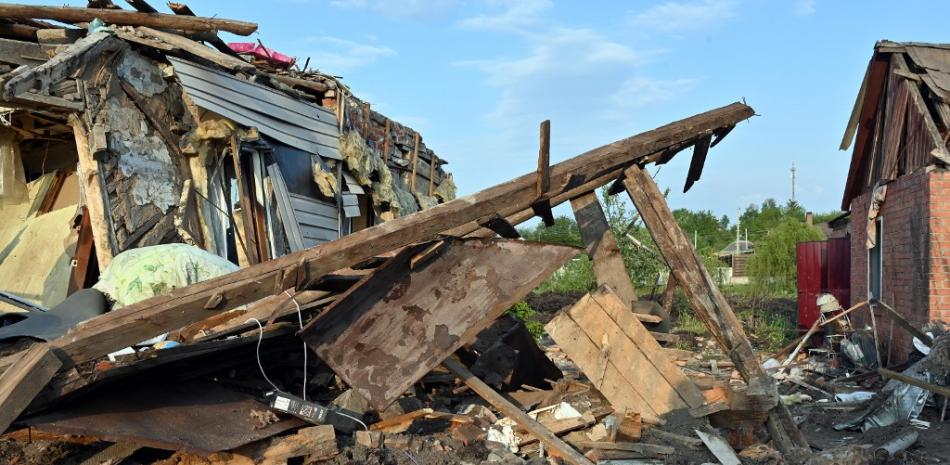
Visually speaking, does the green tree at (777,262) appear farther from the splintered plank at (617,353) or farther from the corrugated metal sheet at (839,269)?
the splintered plank at (617,353)

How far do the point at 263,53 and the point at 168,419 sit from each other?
9.33 metres

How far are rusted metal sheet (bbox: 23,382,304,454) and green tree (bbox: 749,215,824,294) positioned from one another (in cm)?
2059

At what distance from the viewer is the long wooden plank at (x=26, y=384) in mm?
3119

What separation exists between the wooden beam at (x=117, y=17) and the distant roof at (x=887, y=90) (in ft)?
31.0

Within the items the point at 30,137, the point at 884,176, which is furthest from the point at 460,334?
the point at 884,176

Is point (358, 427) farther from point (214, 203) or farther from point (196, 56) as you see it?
point (196, 56)

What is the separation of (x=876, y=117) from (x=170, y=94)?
35.0ft

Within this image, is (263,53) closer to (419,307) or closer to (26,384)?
(419,307)

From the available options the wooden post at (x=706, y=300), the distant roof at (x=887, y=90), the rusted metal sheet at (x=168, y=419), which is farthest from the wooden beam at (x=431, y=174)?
the rusted metal sheet at (x=168, y=419)

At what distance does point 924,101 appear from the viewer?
9.23 meters

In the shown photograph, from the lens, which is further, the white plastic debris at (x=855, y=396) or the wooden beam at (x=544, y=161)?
the white plastic debris at (x=855, y=396)

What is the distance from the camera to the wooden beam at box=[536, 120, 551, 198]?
421cm

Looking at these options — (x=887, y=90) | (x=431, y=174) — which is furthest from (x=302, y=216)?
(x=887, y=90)

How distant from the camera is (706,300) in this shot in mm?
4648
